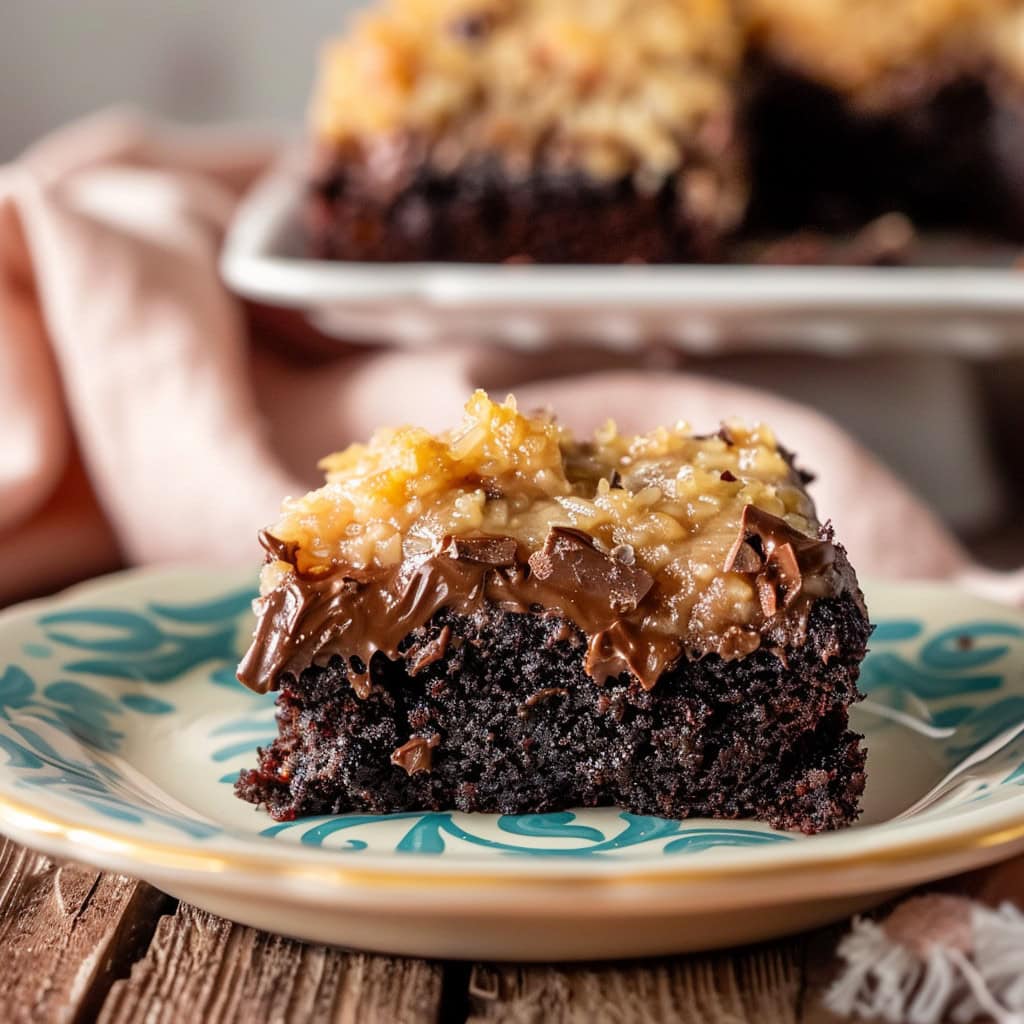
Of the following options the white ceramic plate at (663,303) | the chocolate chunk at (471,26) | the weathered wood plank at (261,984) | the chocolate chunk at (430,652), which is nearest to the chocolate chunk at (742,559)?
the chocolate chunk at (430,652)

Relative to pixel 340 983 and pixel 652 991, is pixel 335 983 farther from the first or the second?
pixel 652 991

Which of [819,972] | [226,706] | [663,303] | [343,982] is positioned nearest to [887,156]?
[663,303]

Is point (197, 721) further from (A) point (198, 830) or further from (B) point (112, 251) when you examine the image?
(B) point (112, 251)

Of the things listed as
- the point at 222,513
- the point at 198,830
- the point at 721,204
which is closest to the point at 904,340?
the point at 721,204

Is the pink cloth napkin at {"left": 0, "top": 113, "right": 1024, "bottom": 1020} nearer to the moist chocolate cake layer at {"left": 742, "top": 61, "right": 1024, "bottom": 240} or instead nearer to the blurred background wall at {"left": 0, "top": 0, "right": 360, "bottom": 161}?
the moist chocolate cake layer at {"left": 742, "top": 61, "right": 1024, "bottom": 240}

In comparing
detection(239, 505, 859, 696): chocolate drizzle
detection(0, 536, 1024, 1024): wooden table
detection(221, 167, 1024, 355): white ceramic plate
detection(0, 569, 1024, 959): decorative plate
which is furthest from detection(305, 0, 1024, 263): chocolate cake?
detection(0, 536, 1024, 1024): wooden table
